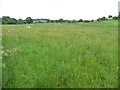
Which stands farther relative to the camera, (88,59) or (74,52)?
(74,52)

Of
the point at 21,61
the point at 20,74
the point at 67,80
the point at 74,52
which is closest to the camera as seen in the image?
the point at 67,80

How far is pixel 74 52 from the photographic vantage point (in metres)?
11.3

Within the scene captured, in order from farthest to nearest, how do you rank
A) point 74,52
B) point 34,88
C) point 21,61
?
point 74,52 < point 21,61 < point 34,88

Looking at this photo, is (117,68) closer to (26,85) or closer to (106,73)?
(106,73)

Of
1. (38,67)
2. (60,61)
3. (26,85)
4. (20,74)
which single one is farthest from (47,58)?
(26,85)

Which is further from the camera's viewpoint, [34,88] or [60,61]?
[60,61]

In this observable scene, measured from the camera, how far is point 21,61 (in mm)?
9195

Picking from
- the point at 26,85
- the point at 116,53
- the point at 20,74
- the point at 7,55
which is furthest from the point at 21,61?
the point at 116,53

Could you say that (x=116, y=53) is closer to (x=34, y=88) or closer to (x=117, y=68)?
(x=117, y=68)

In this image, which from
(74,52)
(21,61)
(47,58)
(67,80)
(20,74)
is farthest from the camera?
(74,52)

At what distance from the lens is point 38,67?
8.50 metres

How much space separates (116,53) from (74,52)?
1.99 meters

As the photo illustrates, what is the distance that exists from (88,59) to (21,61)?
2.53 m

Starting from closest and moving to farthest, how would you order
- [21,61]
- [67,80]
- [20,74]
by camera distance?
[67,80], [20,74], [21,61]
